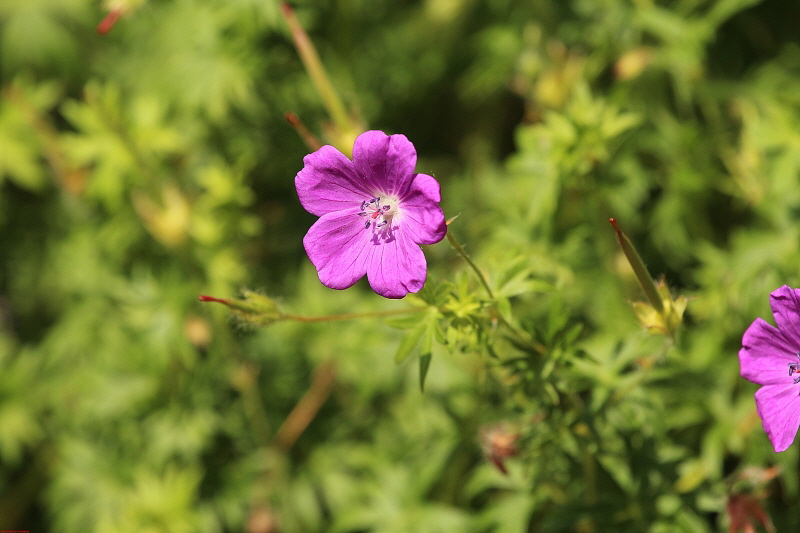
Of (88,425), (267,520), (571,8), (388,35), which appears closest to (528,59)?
(571,8)

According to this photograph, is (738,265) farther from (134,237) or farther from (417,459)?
(134,237)

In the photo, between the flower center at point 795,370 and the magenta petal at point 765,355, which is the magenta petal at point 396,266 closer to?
the magenta petal at point 765,355

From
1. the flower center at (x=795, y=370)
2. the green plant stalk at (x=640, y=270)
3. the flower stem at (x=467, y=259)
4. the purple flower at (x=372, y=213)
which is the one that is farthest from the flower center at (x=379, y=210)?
the flower center at (x=795, y=370)

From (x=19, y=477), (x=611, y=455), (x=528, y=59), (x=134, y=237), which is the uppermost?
(x=134, y=237)

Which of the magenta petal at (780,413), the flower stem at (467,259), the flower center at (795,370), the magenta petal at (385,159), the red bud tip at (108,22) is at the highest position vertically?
the red bud tip at (108,22)

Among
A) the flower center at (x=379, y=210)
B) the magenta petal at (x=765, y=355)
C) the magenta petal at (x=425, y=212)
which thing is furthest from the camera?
the flower center at (x=379, y=210)

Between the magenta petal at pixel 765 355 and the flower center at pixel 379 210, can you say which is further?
the flower center at pixel 379 210

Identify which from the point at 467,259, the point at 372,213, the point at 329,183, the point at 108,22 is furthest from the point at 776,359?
the point at 108,22
